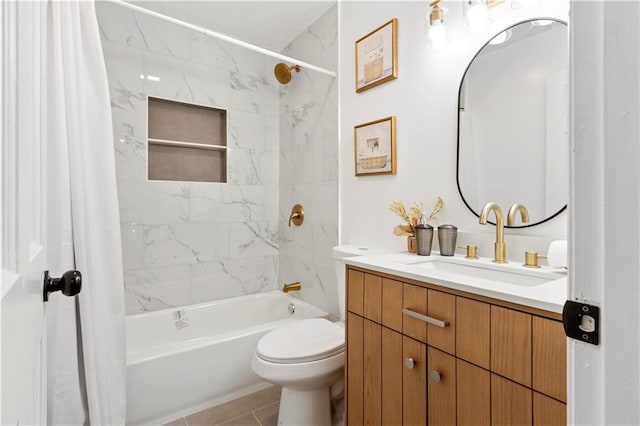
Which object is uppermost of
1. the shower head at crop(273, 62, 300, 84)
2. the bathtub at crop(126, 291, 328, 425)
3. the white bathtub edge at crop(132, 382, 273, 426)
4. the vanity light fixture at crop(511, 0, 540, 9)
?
the shower head at crop(273, 62, 300, 84)

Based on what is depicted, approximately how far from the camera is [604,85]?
361mm

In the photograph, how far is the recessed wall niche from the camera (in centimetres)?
240

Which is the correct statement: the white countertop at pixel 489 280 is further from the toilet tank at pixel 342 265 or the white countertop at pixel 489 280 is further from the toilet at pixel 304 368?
the toilet at pixel 304 368

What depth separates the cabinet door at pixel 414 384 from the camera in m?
1.02

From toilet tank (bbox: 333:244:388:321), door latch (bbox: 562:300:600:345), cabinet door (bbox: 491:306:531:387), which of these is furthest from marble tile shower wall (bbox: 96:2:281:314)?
door latch (bbox: 562:300:600:345)

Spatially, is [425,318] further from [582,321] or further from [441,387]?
[582,321]

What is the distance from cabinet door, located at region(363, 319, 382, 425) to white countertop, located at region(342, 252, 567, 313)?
0.23m

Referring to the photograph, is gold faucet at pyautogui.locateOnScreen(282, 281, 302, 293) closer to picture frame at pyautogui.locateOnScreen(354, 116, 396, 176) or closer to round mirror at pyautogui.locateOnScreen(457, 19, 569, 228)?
picture frame at pyautogui.locateOnScreen(354, 116, 396, 176)

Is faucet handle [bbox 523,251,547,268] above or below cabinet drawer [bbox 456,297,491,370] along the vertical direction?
above

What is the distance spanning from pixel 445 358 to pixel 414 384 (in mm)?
164

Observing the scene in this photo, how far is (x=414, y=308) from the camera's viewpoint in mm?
1047

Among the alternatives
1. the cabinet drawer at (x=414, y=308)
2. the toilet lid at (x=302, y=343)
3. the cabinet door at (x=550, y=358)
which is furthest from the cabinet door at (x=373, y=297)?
the cabinet door at (x=550, y=358)

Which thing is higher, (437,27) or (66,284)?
(437,27)

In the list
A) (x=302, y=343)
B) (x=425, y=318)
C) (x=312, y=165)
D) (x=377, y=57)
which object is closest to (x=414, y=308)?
(x=425, y=318)
